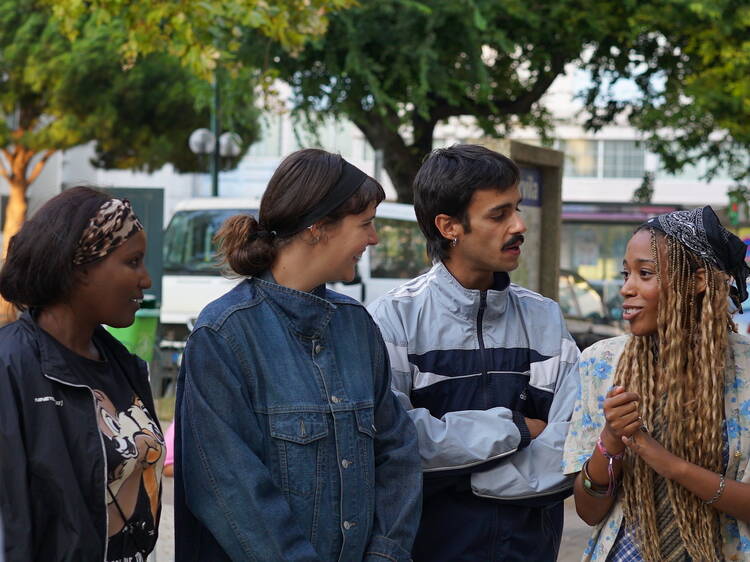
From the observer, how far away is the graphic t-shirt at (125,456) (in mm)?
2557

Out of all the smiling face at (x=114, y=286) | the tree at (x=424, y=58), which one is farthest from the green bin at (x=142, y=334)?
the smiling face at (x=114, y=286)

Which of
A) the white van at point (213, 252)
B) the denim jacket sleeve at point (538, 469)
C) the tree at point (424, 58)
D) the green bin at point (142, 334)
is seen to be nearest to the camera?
the denim jacket sleeve at point (538, 469)

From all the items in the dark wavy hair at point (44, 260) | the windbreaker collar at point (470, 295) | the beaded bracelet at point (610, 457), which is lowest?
the beaded bracelet at point (610, 457)

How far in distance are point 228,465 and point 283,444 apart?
142 mm

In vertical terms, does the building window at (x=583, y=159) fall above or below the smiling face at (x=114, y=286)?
above

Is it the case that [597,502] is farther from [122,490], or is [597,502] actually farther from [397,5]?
[397,5]

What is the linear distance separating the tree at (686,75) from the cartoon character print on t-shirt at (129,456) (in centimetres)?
1152

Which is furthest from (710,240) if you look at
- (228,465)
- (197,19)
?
(197,19)

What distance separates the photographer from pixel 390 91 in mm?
14500

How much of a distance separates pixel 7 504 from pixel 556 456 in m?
1.41

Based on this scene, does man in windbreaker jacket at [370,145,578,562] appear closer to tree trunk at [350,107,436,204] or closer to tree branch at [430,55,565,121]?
tree branch at [430,55,565,121]

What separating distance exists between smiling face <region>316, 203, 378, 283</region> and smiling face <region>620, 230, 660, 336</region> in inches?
26.4

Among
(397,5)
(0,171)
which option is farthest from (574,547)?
(0,171)

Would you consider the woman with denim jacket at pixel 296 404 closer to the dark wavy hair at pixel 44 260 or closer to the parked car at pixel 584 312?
the dark wavy hair at pixel 44 260
